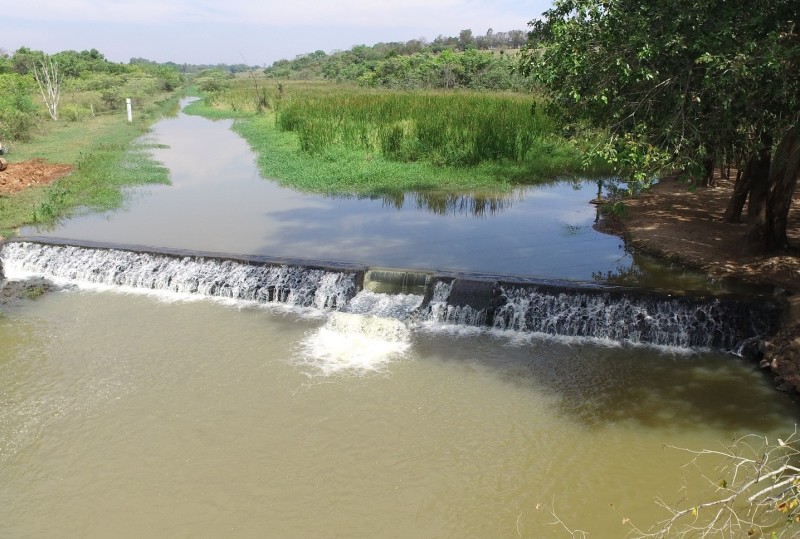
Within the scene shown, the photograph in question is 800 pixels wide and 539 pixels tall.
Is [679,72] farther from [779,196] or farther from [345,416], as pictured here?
[345,416]

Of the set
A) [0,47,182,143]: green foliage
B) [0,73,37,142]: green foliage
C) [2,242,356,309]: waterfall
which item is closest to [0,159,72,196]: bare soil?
[0,73,37,142]: green foliage

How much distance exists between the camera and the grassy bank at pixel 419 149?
588 inches

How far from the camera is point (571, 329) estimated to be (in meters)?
7.85

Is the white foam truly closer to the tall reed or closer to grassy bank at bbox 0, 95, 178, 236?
grassy bank at bbox 0, 95, 178, 236

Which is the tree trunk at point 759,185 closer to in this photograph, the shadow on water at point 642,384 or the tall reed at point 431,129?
the shadow on water at point 642,384

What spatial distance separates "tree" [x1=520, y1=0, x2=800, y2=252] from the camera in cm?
560

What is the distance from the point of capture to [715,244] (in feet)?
32.4

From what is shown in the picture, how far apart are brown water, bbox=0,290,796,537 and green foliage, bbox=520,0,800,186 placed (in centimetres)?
235

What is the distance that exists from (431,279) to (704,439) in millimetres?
3825

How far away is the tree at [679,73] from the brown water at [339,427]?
230 cm

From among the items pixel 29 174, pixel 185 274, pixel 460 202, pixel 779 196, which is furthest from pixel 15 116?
pixel 779 196

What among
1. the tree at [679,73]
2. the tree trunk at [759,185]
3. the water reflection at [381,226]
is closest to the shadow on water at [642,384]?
the water reflection at [381,226]

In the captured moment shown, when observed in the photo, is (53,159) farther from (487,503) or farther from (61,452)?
(487,503)

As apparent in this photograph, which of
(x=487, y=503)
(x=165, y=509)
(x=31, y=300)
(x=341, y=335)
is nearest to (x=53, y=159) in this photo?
(x=31, y=300)
